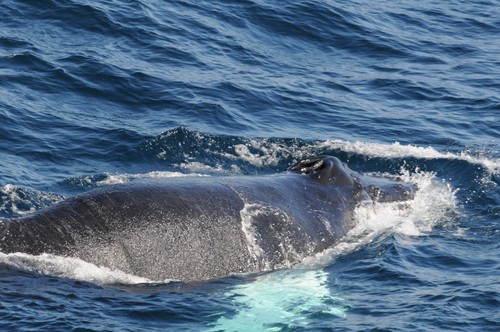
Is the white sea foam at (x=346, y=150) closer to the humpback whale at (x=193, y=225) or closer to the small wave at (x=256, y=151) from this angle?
the small wave at (x=256, y=151)

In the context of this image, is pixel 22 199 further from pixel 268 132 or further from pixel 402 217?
pixel 268 132

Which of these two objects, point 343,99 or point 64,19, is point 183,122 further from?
point 64,19

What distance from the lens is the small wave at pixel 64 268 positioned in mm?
13859

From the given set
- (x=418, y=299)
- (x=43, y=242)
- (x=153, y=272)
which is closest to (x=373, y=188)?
(x=418, y=299)

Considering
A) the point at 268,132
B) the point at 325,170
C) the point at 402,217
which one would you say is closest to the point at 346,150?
the point at 268,132

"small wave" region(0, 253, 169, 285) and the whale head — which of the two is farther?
the whale head

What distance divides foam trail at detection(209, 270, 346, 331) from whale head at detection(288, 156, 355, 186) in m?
2.55

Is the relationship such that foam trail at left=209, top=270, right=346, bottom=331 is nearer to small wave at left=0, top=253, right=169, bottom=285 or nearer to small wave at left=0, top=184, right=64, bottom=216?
small wave at left=0, top=253, right=169, bottom=285

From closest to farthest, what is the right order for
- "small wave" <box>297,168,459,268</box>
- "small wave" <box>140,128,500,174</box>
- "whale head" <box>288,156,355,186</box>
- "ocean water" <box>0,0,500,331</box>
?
1. "ocean water" <box>0,0,500,331</box>
2. "small wave" <box>297,168,459,268</box>
3. "whale head" <box>288,156,355,186</box>
4. "small wave" <box>140,128,500,174</box>

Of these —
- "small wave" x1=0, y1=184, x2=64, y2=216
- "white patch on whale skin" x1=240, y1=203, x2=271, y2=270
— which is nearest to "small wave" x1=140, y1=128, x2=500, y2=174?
"small wave" x1=0, y1=184, x2=64, y2=216

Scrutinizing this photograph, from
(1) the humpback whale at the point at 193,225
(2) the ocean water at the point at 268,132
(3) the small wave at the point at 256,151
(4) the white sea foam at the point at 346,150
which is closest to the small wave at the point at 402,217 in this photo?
(2) the ocean water at the point at 268,132

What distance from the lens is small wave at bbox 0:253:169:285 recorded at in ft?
45.5

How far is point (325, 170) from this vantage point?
18.5 m

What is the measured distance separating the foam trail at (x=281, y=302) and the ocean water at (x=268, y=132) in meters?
0.03
